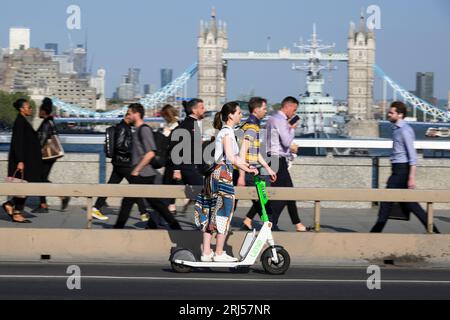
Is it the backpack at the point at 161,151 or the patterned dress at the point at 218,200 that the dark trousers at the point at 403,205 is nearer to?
the patterned dress at the point at 218,200

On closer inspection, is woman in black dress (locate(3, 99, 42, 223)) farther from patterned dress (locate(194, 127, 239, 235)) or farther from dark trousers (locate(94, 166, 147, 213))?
patterned dress (locate(194, 127, 239, 235))

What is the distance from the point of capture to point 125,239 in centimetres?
995

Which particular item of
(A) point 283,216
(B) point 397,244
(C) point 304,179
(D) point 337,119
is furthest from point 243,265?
(D) point 337,119

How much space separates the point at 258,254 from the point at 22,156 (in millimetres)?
4213

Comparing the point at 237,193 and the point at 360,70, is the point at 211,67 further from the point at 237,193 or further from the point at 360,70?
the point at 237,193

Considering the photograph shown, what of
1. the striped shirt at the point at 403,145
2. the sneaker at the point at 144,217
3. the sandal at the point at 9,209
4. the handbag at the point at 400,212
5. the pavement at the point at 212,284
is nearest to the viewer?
the pavement at the point at 212,284

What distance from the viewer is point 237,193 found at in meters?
9.88

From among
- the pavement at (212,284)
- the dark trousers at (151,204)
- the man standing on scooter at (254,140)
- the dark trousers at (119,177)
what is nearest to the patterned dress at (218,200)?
the man standing on scooter at (254,140)

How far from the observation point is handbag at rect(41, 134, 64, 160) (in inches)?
511

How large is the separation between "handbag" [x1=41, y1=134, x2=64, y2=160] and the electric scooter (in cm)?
435

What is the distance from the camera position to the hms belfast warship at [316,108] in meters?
133

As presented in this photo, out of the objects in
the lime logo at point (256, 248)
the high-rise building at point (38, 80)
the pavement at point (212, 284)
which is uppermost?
the high-rise building at point (38, 80)

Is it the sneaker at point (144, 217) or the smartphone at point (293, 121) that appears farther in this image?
the sneaker at point (144, 217)

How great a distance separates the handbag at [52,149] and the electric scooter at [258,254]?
435 cm
